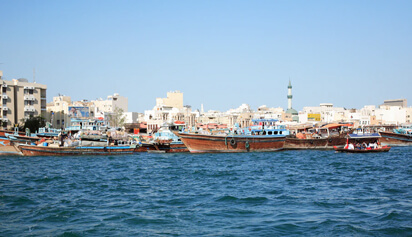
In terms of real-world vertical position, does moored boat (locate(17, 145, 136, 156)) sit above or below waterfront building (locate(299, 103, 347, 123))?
below

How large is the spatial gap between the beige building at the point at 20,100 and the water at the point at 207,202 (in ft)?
135

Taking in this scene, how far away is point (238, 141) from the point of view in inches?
1909

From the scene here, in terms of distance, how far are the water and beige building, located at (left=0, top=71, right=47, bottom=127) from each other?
4111 cm

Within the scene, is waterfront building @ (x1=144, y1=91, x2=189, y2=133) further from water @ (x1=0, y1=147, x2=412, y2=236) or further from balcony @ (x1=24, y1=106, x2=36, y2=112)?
water @ (x1=0, y1=147, x2=412, y2=236)

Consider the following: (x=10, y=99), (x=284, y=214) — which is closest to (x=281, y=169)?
(x=284, y=214)

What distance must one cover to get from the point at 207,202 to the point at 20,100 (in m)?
59.8

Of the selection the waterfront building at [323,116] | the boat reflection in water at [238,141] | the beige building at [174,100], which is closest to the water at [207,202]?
the boat reflection in water at [238,141]

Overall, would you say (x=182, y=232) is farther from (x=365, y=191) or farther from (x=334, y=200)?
(x=365, y=191)

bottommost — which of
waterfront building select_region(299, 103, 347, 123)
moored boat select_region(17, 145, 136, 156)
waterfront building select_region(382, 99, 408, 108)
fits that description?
moored boat select_region(17, 145, 136, 156)

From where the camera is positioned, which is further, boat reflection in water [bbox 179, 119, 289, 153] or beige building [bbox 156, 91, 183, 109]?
beige building [bbox 156, 91, 183, 109]

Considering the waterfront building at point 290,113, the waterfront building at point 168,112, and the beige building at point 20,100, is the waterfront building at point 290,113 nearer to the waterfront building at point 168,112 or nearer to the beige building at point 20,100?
the waterfront building at point 168,112

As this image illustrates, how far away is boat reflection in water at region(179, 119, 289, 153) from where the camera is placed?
156ft

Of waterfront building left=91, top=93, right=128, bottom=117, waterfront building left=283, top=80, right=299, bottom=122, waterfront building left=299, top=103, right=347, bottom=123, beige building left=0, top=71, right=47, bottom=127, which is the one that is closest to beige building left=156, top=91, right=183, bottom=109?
waterfront building left=91, top=93, right=128, bottom=117

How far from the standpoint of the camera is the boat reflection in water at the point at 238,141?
47431 mm
